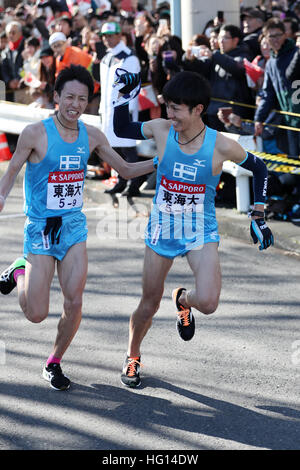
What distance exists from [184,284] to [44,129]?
2653mm

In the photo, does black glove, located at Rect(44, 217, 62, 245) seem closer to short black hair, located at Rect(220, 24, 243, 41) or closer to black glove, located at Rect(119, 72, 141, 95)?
black glove, located at Rect(119, 72, 141, 95)

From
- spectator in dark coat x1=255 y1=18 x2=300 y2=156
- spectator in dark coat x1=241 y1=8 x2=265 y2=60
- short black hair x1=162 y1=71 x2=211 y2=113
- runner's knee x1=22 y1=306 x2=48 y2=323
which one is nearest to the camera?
short black hair x1=162 y1=71 x2=211 y2=113

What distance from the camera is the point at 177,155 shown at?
191 inches

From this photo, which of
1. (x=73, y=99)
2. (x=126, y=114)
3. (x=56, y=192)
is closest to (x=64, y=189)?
(x=56, y=192)

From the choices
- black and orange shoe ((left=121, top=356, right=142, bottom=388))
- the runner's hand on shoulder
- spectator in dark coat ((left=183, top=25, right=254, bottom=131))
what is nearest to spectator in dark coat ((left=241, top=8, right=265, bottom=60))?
spectator in dark coat ((left=183, top=25, right=254, bottom=131))

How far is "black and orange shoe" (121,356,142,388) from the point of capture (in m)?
5.04

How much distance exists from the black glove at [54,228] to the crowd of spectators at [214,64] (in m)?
4.47

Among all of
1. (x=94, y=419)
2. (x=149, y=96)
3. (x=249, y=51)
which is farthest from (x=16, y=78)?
(x=94, y=419)

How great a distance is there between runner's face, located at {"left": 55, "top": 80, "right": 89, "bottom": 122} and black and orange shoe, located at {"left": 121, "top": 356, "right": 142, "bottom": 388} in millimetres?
1571

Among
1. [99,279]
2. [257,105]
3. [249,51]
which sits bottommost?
[99,279]

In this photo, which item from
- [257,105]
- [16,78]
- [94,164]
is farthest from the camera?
[16,78]

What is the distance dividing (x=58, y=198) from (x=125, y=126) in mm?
644

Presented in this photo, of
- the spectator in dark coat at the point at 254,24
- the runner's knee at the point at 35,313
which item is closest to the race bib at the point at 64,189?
the runner's knee at the point at 35,313
